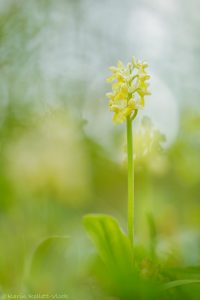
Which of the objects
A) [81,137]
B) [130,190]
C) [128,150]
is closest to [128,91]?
[128,150]

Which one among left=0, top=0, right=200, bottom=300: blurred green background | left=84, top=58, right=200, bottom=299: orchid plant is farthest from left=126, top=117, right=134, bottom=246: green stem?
left=0, top=0, right=200, bottom=300: blurred green background

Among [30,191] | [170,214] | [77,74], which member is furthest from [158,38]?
[30,191]

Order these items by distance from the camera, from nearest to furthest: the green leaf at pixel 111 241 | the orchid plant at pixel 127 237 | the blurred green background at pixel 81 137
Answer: the orchid plant at pixel 127 237, the green leaf at pixel 111 241, the blurred green background at pixel 81 137

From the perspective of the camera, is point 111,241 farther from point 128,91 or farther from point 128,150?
point 128,91

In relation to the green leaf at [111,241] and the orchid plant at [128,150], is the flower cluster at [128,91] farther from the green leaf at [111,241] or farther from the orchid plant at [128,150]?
the green leaf at [111,241]

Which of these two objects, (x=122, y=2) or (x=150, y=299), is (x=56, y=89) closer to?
(x=150, y=299)

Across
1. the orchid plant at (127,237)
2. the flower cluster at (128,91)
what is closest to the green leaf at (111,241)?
the orchid plant at (127,237)
